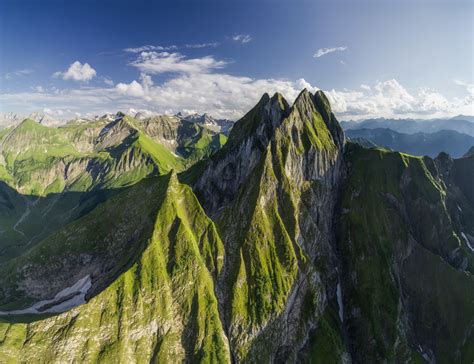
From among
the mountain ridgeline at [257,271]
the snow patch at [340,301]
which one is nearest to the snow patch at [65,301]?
the mountain ridgeline at [257,271]

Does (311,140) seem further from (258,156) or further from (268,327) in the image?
(268,327)

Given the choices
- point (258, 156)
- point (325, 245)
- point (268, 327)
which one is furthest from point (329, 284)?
point (258, 156)

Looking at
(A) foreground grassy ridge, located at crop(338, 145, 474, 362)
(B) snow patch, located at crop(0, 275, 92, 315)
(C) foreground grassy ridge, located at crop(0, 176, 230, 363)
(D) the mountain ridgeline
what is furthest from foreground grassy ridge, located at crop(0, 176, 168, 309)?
(A) foreground grassy ridge, located at crop(338, 145, 474, 362)

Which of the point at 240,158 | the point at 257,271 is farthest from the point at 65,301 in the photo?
the point at 240,158

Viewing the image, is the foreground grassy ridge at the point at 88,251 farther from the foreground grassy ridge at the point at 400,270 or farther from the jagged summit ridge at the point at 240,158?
the foreground grassy ridge at the point at 400,270

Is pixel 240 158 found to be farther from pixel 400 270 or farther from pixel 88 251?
pixel 400 270

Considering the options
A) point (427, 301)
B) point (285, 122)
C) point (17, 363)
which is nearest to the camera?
point (17, 363)
